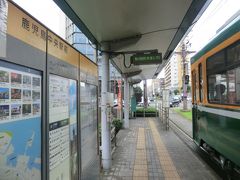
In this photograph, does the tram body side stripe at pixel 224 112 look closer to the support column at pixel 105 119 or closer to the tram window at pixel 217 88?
the tram window at pixel 217 88

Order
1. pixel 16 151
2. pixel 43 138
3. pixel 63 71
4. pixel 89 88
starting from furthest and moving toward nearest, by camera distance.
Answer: pixel 89 88 → pixel 63 71 → pixel 43 138 → pixel 16 151

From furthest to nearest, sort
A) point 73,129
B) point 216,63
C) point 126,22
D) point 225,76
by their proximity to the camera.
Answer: point 216,63 < point 126,22 < point 225,76 < point 73,129

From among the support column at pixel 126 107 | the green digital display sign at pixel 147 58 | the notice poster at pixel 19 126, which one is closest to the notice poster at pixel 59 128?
the notice poster at pixel 19 126

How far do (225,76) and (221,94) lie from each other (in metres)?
0.39

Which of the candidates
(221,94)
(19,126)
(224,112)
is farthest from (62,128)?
(221,94)

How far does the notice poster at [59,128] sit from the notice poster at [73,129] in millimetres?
120

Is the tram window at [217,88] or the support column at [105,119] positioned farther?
the support column at [105,119]

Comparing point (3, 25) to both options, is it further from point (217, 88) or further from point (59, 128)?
point (217, 88)

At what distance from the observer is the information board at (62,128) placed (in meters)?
2.51

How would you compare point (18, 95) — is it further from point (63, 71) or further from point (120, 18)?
point (120, 18)

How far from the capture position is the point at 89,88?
4191 millimetres

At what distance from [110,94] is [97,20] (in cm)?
213

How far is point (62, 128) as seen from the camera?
2787 mm

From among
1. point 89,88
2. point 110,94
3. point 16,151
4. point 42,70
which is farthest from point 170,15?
point 16,151
